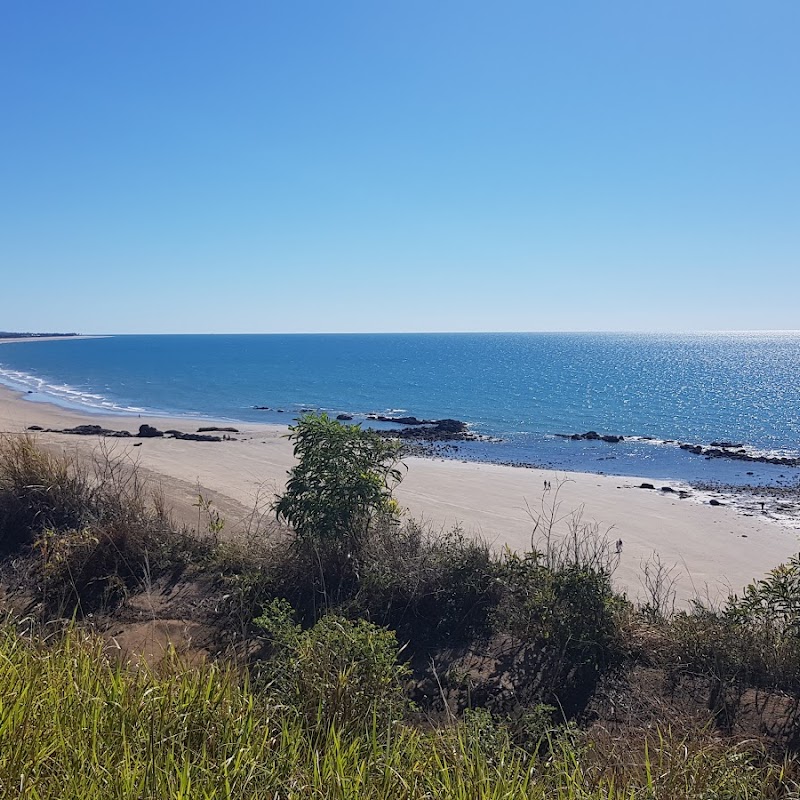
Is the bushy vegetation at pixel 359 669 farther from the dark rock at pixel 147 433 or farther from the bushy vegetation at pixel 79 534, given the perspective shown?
the dark rock at pixel 147 433

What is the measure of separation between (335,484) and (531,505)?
57.3 ft

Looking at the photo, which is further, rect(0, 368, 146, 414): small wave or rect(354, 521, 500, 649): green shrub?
rect(0, 368, 146, 414): small wave

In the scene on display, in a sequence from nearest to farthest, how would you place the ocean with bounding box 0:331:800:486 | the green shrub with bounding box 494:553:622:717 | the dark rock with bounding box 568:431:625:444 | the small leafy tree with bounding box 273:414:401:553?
1. the green shrub with bounding box 494:553:622:717
2. the small leafy tree with bounding box 273:414:401:553
3. the ocean with bounding box 0:331:800:486
4. the dark rock with bounding box 568:431:625:444

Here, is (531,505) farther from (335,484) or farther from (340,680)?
(340,680)

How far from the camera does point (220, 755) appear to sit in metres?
2.81

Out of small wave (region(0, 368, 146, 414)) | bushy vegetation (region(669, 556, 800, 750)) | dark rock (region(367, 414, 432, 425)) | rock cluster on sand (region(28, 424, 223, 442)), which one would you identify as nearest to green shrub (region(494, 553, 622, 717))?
bushy vegetation (region(669, 556, 800, 750))

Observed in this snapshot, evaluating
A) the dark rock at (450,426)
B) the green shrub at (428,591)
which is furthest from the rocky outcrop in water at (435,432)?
the green shrub at (428,591)

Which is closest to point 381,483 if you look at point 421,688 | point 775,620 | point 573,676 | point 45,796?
point 421,688

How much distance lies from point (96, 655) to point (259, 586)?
7.29 ft

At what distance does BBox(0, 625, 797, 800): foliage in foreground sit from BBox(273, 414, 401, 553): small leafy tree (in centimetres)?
280

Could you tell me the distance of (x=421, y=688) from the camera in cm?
517

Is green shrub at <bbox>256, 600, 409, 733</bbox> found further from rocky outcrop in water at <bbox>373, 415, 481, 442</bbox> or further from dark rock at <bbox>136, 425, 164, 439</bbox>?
rocky outcrop in water at <bbox>373, 415, 481, 442</bbox>

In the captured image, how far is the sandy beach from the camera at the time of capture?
54.9 ft

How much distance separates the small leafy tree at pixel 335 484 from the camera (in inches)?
258
